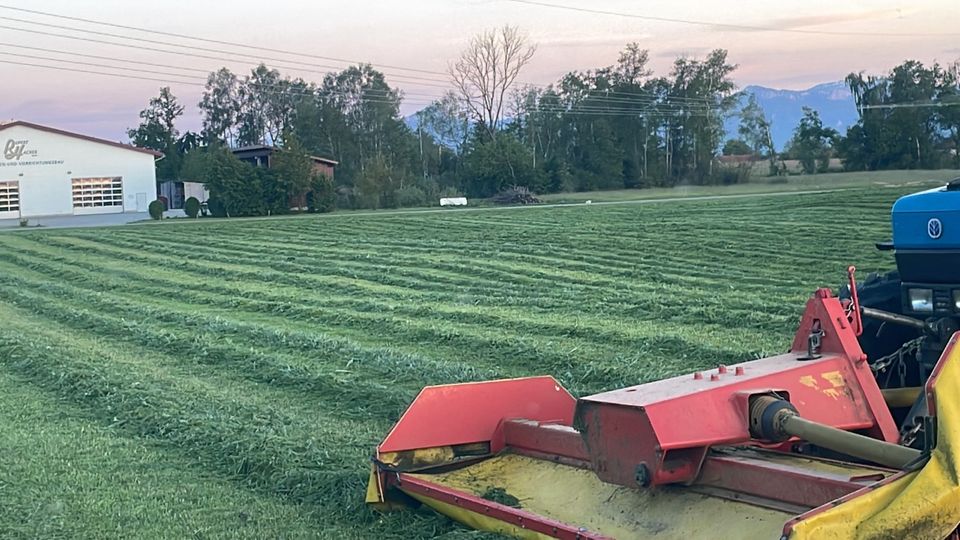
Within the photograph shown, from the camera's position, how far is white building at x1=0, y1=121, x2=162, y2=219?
50594mm

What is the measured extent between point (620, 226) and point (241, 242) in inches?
373

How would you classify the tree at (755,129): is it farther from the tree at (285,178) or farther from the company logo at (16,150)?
the company logo at (16,150)

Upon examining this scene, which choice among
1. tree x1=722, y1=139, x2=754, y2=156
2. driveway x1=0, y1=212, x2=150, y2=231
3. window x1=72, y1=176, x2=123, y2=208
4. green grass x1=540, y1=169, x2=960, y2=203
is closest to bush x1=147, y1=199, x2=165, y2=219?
driveway x1=0, y1=212, x2=150, y2=231

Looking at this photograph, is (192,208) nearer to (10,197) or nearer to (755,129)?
(10,197)

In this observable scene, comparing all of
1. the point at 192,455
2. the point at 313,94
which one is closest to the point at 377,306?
the point at 192,455

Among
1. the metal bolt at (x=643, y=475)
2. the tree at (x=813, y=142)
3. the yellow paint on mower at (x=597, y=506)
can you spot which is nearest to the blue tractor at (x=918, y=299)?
the yellow paint on mower at (x=597, y=506)

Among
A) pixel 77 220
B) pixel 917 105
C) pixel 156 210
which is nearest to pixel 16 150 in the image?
pixel 77 220

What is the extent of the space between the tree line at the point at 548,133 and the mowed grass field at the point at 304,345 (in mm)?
29703

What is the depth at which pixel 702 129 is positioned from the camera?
7119 cm

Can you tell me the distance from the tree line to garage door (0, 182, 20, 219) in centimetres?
874

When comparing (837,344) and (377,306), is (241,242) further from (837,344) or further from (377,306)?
(837,344)

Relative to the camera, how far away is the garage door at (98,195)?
171ft

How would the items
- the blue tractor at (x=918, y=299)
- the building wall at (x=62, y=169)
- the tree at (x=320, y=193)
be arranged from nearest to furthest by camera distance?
1. the blue tractor at (x=918, y=299)
2. the tree at (x=320, y=193)
3. the building wall at (x=62, y=169)

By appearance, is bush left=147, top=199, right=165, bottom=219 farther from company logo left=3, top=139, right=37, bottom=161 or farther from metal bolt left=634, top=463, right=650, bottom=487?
metal bolt left=634, top=463, right=650, bottom=487
